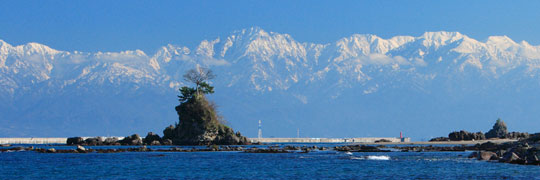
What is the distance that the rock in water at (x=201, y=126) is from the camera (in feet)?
487

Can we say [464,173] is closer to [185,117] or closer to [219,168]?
[219,168]

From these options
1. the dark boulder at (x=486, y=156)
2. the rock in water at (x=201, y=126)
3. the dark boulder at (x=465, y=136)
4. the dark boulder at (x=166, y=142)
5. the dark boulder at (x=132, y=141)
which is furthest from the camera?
the dark boulder at (x=465, y=136)

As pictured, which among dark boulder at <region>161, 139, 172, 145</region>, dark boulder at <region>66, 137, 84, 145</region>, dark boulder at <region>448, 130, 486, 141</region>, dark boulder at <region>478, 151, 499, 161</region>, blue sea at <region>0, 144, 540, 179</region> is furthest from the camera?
dark boulder at <region>66, 137, 84, 145</region>

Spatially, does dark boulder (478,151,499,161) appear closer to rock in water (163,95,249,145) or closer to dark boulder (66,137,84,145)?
rock in water (163,95,249,145)

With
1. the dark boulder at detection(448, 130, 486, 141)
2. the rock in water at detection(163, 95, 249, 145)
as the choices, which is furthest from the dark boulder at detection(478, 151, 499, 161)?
the dark boulder at detection(448, 130, 486, 141)

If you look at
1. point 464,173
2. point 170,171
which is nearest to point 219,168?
point 170,171

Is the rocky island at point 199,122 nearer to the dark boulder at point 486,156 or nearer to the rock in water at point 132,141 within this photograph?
the rock in water at point 132,141

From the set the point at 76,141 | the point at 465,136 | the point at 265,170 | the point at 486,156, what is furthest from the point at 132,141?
the point at 265,170

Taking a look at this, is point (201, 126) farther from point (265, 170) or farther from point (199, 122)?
point (265, 170)

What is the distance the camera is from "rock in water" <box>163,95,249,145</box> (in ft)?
487

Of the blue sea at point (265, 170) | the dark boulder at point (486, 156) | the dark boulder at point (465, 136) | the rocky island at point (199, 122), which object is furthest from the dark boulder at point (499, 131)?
the blue sea at point (265, 170)

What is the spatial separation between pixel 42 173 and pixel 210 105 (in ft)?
281

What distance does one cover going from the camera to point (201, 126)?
491 feet

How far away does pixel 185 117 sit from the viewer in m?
150
